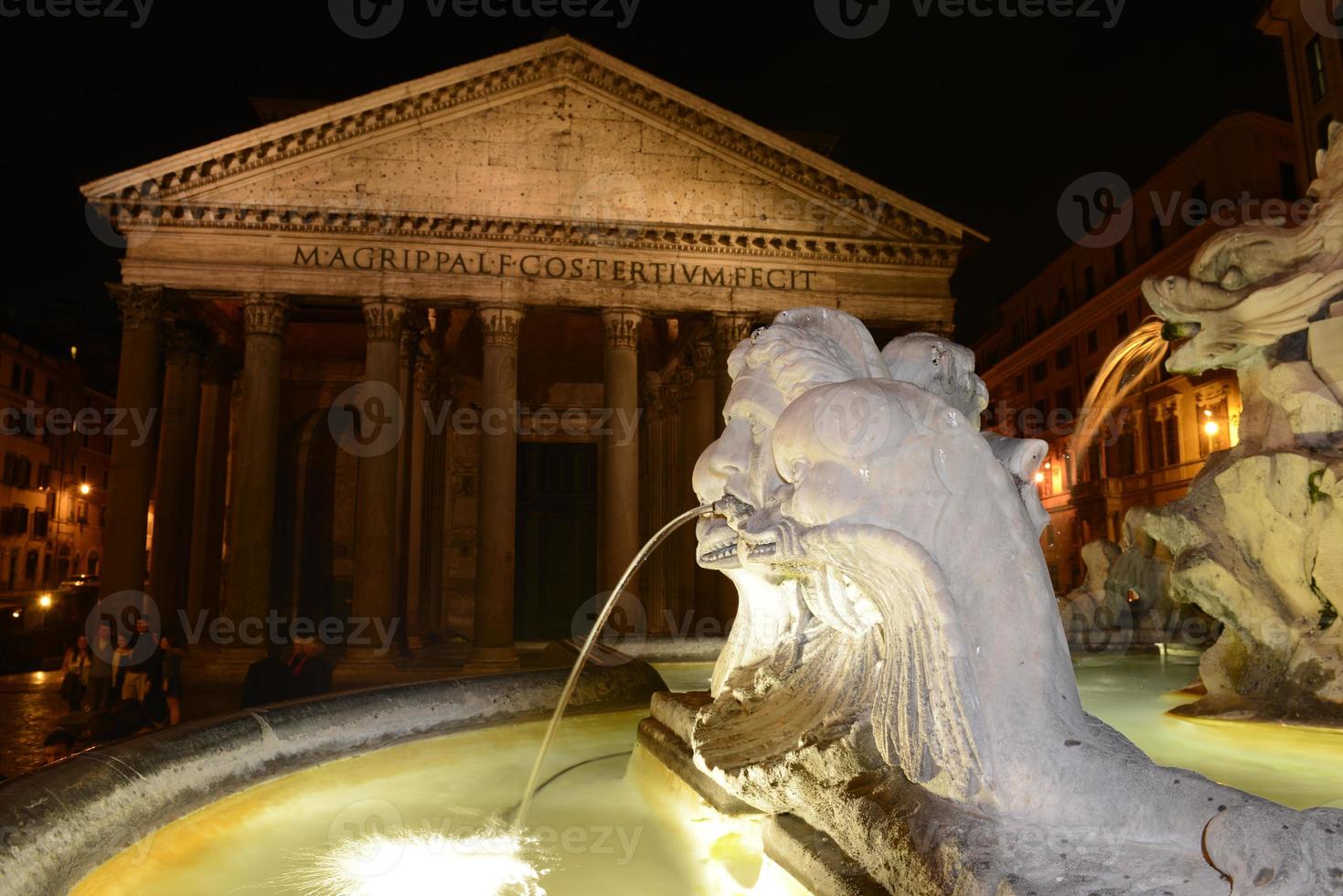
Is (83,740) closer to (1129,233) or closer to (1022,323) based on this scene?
(1129,233)

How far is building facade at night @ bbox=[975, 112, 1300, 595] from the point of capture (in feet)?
91.9

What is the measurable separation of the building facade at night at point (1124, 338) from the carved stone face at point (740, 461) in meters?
21.5

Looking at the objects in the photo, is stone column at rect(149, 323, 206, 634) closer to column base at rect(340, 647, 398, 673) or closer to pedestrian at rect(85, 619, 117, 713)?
column base at rect(340, 647, 398, 673)

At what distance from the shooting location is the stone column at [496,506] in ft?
52.0

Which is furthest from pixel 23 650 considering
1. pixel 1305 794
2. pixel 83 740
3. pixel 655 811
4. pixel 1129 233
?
pixel 1129 233

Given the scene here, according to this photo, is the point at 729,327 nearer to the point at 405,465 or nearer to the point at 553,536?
the point at 405,465

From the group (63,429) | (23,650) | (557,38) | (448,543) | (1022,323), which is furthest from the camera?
(1022,323)

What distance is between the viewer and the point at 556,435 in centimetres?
2305

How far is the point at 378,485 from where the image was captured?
15805 mm

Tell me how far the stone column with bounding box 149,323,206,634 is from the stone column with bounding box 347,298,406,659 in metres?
3.60

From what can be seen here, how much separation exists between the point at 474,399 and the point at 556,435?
249cm

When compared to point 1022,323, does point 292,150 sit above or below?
below

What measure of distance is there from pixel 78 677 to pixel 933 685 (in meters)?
13.5

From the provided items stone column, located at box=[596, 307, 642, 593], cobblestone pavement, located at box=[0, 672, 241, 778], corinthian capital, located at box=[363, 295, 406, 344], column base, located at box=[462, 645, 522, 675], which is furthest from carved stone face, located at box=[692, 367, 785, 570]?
corinthian capital, located at box=[363, 295, 406, 344]
